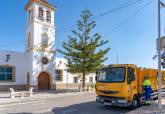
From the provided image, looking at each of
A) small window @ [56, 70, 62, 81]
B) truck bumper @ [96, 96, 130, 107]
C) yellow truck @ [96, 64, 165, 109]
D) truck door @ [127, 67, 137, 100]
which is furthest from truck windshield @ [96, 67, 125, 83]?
small window @ [56, 70, 62, 81]

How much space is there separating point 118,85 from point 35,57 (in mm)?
18637

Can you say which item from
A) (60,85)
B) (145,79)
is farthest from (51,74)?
(145,79)

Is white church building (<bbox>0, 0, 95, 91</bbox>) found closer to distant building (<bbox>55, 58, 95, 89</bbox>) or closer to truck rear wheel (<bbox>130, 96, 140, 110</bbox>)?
distant building (<bbox>55, 58, 95, 89</bbox>)

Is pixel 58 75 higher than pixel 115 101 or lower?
higher

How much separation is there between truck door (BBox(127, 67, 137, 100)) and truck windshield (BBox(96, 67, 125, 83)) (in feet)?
1.37

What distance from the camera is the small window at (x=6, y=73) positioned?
2777 cm

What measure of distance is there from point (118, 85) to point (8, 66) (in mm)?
19596

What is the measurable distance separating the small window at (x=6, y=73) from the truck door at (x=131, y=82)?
1930 cm

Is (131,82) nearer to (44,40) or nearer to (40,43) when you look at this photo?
(40,43)

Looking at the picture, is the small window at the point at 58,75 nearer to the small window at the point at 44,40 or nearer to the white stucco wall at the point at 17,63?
the small window at the point at 44,40

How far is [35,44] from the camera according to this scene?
29.6 meters

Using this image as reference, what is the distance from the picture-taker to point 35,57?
29.3 metres

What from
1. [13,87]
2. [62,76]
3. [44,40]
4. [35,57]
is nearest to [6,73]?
[13,87]

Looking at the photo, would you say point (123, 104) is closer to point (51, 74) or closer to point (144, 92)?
point (144, 92)
